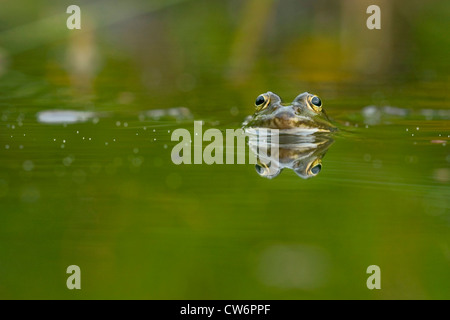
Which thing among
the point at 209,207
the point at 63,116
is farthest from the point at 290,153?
the point at 63,116

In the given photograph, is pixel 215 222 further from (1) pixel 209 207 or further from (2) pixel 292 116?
(2) pixel 292 116

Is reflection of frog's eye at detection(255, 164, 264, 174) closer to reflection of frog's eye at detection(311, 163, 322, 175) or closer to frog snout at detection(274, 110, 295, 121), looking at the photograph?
reflection of frog's eye at detection(311, 163, 322, 175)

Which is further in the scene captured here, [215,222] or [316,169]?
[316,169]

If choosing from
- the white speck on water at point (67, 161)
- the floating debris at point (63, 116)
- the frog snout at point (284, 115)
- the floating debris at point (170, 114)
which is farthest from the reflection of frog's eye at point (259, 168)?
the floating debris at point (63, 116)

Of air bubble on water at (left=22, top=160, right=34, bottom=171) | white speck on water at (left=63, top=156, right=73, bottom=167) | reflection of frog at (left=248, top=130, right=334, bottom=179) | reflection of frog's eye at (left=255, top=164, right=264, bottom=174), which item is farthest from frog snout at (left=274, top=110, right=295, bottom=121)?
air bubble on water at (left=22, top=160, right=34, bottom=171)

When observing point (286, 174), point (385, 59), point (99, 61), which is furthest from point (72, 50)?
point (286, 174)

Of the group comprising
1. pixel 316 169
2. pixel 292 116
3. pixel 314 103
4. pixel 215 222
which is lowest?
pixel 215 222

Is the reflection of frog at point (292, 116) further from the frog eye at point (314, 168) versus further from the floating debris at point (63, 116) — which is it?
the floating debris at point (63, 116)
